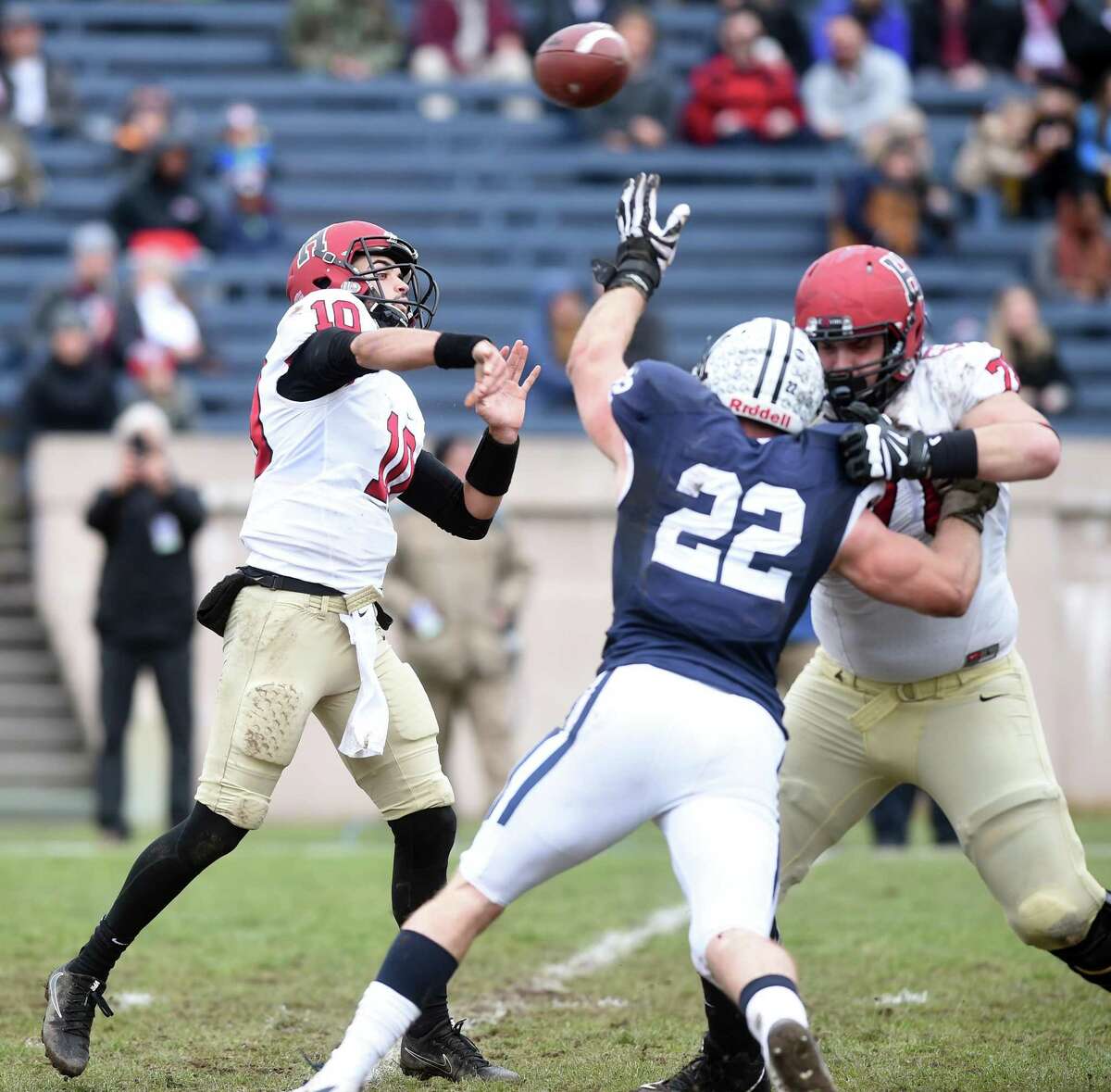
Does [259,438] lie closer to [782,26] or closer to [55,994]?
[55,994]

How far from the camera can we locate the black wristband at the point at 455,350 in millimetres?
4062

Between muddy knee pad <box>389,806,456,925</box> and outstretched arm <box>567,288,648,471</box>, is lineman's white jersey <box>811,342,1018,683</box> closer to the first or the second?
outstretched arm <box>567,288,648,471</box>

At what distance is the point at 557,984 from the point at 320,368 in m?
2.33

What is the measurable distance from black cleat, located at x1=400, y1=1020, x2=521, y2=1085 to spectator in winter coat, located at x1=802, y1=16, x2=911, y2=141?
1044 centimetres

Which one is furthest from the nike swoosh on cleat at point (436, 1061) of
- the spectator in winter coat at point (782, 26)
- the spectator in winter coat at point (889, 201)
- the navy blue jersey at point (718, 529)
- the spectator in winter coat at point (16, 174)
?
the spectator in winter coat at point (782, 26)

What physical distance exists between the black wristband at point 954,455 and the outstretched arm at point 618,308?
2.29 feet

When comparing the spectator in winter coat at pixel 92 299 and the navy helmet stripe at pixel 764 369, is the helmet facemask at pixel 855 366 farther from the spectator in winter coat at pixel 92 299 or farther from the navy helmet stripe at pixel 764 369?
the spectator in winter coat at pixel 92 299

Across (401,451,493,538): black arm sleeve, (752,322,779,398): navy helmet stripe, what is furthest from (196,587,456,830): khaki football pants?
(752,322,779,398): navy helmet stripe

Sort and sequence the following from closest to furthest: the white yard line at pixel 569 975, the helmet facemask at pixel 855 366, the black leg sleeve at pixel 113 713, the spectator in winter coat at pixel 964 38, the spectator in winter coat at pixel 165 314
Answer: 1. the helmet facemask at pixel 855 366
2. the white yard line at pixel 569 975
3. the black leg sleeve at pixel 113 713
4. the spectator in winter coat at pixel 165 314
5. the spectator in winter coat at pixel 964 38

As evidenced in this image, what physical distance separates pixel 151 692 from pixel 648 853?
373 centimetres

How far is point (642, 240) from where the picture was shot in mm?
4348

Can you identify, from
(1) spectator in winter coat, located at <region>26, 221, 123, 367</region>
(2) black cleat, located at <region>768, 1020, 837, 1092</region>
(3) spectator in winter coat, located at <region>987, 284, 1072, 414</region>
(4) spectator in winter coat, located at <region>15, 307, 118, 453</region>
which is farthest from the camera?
(1) spectator in winter coat, located at <region>26, 221, 123, 367</region>

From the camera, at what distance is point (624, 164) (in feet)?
45.0

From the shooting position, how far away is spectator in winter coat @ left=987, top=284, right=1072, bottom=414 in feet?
37.5
